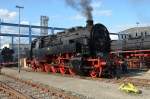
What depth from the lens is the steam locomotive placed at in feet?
73.4

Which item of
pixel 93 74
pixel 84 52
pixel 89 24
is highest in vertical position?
pixel 89 24

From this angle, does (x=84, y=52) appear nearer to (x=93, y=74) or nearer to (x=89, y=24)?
(x=93, y=74)

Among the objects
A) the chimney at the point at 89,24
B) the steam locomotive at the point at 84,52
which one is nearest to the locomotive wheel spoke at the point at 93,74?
the steam locomotive at the point at 84,52

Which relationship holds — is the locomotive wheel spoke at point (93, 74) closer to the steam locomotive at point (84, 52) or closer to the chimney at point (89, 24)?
the steam locomotive at point (84, 52)

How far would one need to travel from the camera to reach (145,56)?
2989 cm

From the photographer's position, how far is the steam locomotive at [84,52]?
2238 cm

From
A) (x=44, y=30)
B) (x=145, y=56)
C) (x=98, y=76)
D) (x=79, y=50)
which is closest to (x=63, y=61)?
(x=79, y=50)

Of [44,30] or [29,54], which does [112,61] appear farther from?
[44,30]

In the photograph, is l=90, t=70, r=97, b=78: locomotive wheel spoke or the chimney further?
the chimney

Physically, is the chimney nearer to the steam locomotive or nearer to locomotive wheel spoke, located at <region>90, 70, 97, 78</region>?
the steam locomotive

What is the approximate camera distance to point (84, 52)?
76.2 ft

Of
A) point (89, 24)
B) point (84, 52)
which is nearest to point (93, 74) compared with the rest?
point (84, 52)

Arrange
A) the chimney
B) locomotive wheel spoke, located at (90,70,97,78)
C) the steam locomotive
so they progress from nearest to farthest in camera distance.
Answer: the steam locomotive → locomotive wheel spoke, located at (90,70,97,78) → the chimney

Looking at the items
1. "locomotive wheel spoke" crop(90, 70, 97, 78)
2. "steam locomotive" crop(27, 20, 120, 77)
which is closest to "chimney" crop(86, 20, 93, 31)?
"steam locomotive" crop(27, 20, 120, 77)
